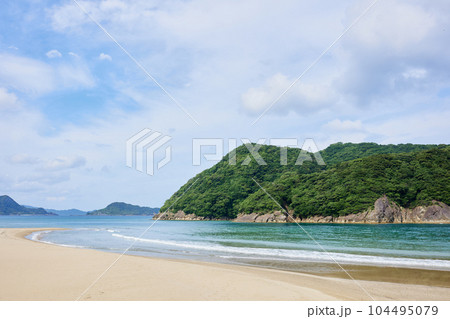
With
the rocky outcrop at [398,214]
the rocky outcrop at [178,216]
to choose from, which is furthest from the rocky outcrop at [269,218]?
the rocky outcrop at [178,216]

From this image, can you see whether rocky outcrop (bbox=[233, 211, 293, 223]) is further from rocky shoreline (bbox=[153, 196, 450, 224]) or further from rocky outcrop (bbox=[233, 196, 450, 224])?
rocky outcrop (bbox=[233, 196, 450, 224])

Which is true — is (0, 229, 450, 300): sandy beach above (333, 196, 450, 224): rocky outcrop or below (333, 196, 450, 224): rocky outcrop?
above

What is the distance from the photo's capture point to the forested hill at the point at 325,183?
236ft

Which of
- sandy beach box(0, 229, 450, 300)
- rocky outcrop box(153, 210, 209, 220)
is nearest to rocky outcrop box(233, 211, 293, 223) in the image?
rocky outcrop box(153, 210, 209, 220)

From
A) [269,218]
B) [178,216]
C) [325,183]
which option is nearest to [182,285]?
[269,218]

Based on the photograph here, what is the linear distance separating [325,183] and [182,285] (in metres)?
82.2

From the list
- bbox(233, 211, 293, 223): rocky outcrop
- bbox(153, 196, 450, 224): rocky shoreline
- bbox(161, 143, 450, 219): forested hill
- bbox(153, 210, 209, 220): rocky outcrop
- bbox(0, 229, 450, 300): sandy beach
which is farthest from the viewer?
bbox(153, 210, 209, 220): rocky outcrop

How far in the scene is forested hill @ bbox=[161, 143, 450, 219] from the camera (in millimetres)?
71938

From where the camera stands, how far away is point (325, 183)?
84750 mm

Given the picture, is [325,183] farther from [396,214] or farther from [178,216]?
[178,216]

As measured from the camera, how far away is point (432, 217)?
66188 millimetres

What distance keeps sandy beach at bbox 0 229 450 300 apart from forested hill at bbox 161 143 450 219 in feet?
221

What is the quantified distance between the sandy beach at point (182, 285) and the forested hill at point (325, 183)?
6750 centimetres
